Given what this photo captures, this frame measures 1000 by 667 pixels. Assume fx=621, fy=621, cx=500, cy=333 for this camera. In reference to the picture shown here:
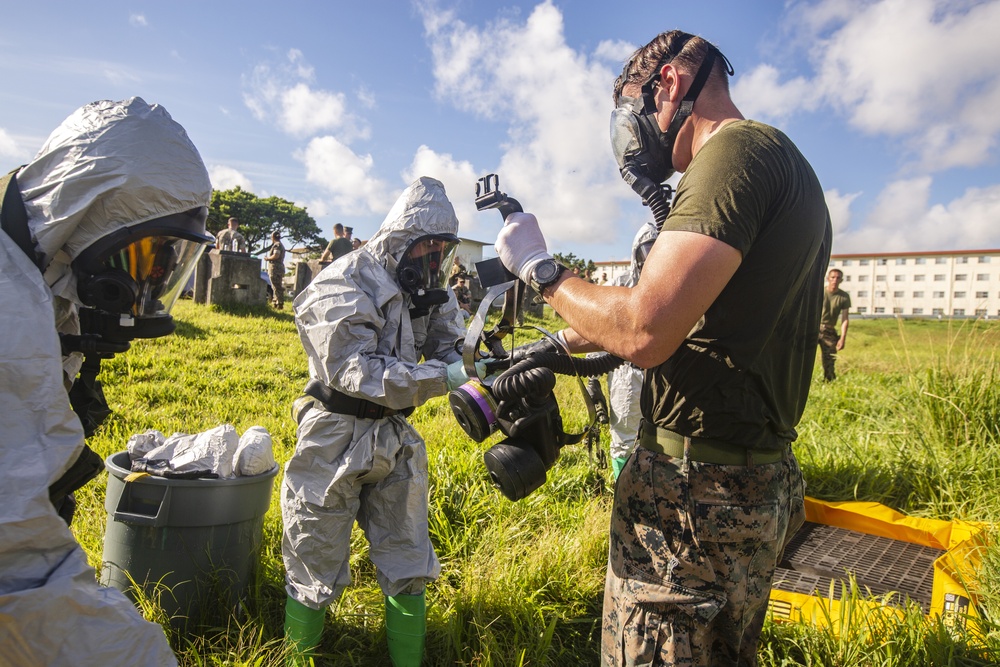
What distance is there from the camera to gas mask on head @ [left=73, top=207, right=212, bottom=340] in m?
1.57

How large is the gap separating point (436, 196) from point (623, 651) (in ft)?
6.94

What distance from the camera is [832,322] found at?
9125mm

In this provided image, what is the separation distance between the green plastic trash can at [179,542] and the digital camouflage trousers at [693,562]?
183 cm

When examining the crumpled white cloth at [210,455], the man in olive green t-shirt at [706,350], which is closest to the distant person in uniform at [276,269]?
the crumpled white cloth at [210,455]

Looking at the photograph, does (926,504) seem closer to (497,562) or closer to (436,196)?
(497,562)

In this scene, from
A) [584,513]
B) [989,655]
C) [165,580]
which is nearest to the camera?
[989,655]

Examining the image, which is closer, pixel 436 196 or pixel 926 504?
pixel 436 196

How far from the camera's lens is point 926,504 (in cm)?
424

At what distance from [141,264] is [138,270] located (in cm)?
2

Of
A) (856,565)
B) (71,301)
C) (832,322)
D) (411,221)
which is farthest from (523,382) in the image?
(832,322)

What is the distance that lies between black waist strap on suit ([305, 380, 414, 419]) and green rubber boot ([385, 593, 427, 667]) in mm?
761

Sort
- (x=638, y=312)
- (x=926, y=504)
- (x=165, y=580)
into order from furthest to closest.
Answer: (x=926, y=504) → (x=165, y=580) → (x=638, y=312)

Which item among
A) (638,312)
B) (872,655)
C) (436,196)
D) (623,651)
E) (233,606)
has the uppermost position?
(436,196)

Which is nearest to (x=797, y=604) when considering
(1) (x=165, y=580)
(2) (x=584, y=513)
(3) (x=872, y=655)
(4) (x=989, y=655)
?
(3) (x=872, y=655)
